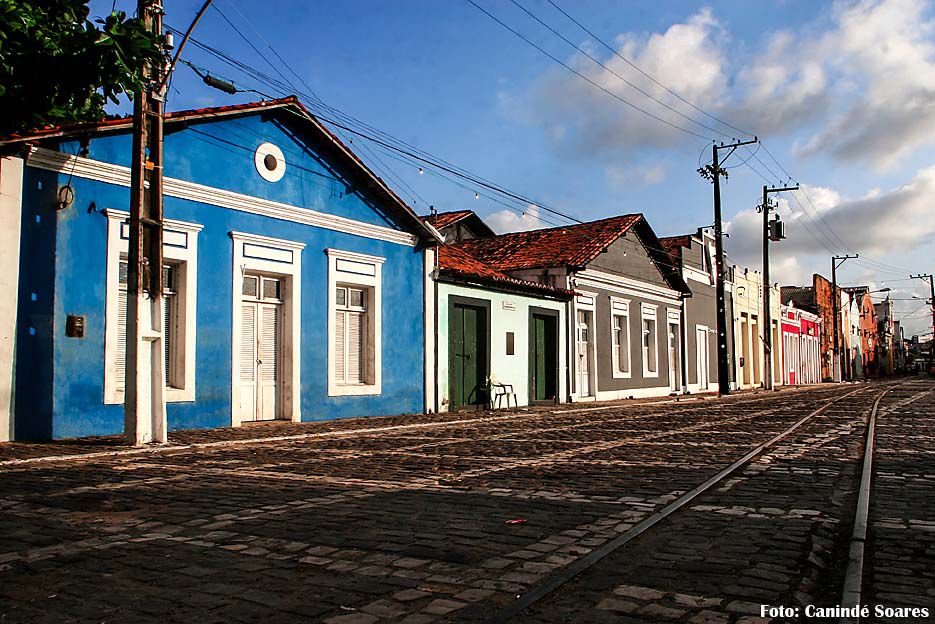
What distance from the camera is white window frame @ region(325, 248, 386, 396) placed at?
53.4ft

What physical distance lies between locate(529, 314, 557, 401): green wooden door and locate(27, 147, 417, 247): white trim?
6223 millimetres

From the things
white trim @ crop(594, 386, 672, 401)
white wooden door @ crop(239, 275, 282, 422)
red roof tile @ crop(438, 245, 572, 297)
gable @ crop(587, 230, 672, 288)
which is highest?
gable @ crop(587, 230, 672, 288)

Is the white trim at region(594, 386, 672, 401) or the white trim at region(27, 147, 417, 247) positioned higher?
the white trim at region(27, 147, 417, 247)

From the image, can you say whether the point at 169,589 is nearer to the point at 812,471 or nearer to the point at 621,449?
the point at 812,471

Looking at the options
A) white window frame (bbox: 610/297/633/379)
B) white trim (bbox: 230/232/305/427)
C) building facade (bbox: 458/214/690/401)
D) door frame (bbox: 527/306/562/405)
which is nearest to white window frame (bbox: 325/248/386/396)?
white trim (bbox: 230/232/305/427)

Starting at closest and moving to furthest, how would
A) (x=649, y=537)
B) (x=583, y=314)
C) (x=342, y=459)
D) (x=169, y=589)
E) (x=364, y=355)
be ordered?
1. (x=169, y=589)
2. (x=649, y=537)
3. (x=342, y=459)
4. (x=364, y=355)
5. (x=583, y=314)

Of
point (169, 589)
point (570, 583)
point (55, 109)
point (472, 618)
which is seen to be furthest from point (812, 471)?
point (55, 109)

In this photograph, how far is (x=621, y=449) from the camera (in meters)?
10.5

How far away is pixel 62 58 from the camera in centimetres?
761

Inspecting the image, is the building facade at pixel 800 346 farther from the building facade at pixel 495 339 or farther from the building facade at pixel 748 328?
the building facade at pixel 495 339

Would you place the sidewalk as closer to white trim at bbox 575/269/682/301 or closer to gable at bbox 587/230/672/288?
white trim at bbox 575/269/682/301

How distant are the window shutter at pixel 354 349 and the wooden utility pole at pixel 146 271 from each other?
598cm

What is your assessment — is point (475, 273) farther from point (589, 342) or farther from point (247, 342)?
point (589, 342)

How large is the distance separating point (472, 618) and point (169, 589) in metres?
1.63
